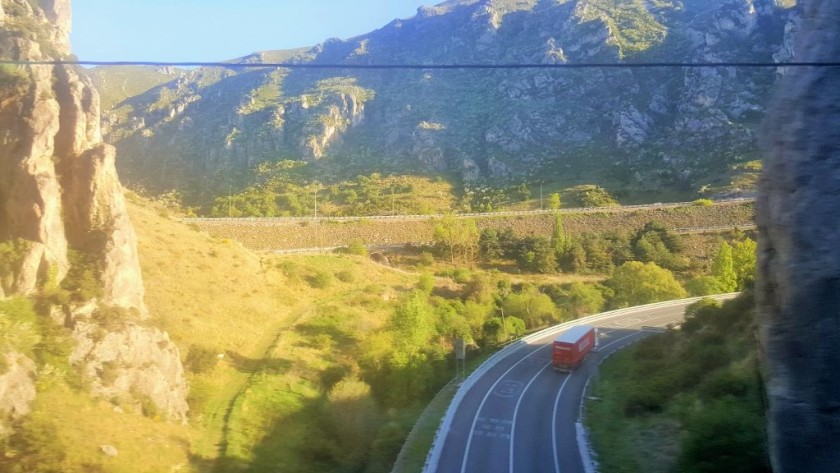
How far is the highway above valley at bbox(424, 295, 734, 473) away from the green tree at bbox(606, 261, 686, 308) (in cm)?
944

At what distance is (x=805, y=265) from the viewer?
184 inches

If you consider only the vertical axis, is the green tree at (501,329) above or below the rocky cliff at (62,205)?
below

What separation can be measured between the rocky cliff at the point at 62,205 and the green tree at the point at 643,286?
969 inches

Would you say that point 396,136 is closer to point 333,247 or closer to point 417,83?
point 417,83

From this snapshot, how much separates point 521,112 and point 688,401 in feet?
250

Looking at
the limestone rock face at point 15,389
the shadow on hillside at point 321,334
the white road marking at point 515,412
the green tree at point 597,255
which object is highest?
the green tree at point 597,255

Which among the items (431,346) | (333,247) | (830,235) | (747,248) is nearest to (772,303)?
(830,235)

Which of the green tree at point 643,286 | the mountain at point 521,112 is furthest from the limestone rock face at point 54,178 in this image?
the mountain at point 521,112

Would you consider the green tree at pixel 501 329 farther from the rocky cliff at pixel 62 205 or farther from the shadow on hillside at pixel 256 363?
the rocky cliff at pixel 62 205

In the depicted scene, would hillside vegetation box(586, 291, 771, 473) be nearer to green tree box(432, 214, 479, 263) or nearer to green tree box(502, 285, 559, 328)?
green tree box(502, 285, 559, 328)

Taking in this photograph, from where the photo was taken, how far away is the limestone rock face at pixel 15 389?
35.6ft

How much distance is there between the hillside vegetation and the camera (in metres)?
7.30

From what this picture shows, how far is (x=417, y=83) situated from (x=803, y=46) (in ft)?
328

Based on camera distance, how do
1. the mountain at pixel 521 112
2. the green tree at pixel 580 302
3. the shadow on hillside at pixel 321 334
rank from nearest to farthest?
the shadow on hillside at pixel 321 334 < the green tree at pixel 580 302 < the mountain at pixel 521 112
